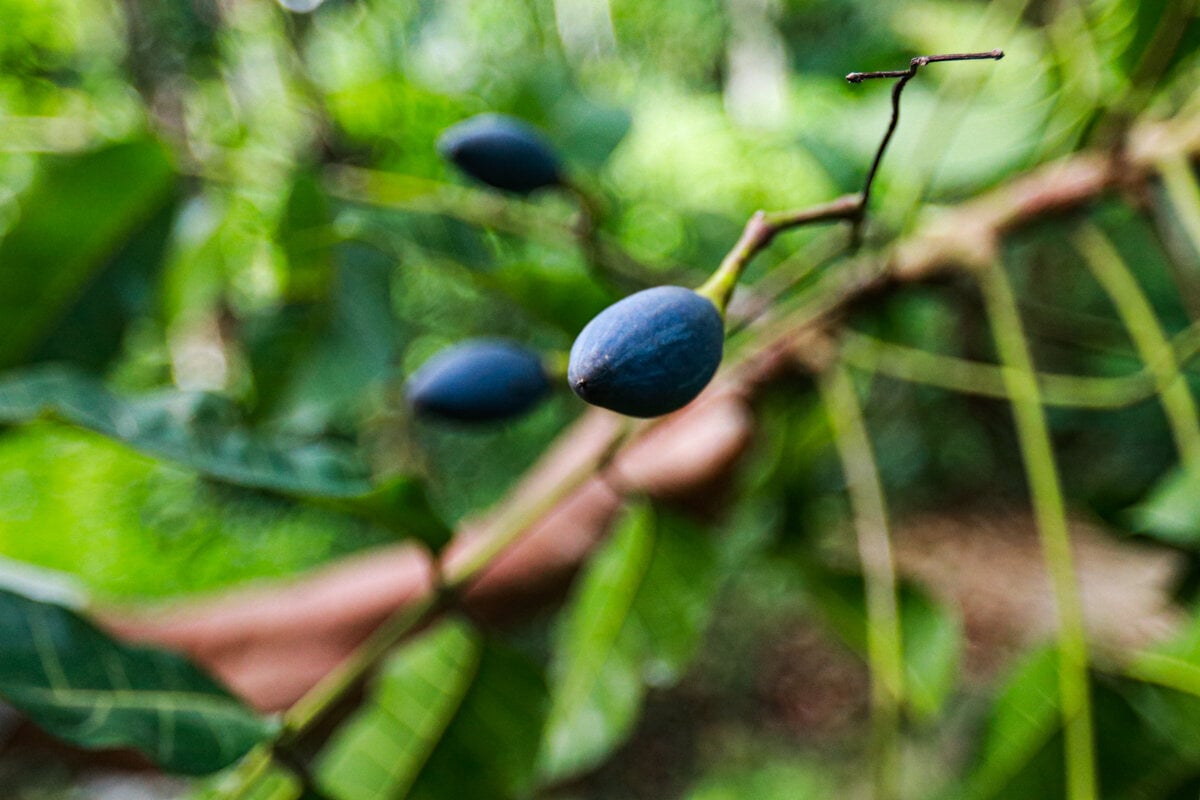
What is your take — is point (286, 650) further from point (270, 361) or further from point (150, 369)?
point (150, 369)

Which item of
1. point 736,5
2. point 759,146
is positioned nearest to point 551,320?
point 759,146

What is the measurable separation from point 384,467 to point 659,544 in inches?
61.8

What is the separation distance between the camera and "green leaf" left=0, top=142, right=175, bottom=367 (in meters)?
0.65

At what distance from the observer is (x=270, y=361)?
815mm

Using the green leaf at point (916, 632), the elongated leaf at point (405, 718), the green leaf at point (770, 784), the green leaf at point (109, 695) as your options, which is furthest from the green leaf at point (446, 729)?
the green leaf at point (770, 784)

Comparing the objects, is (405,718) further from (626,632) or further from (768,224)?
(768,224)

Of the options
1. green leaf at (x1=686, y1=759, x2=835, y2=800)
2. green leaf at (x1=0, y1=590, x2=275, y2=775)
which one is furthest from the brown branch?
green leaf at (x1=686, y1=759, x2=835, y2=800)

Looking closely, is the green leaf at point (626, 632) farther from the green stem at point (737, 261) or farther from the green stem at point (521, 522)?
the green stem at point (737, 261)

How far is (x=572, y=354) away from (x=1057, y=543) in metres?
0.41

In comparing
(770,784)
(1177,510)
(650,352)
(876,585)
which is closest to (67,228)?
(650,352)

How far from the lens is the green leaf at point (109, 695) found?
373 mm

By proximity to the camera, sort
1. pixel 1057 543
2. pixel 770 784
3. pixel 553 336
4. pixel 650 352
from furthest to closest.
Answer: pixel 770 784
pixel 553 336
pixel 1057 543
pixel 650 352

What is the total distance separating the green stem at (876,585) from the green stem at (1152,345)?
21 cm

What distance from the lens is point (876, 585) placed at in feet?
2.13
